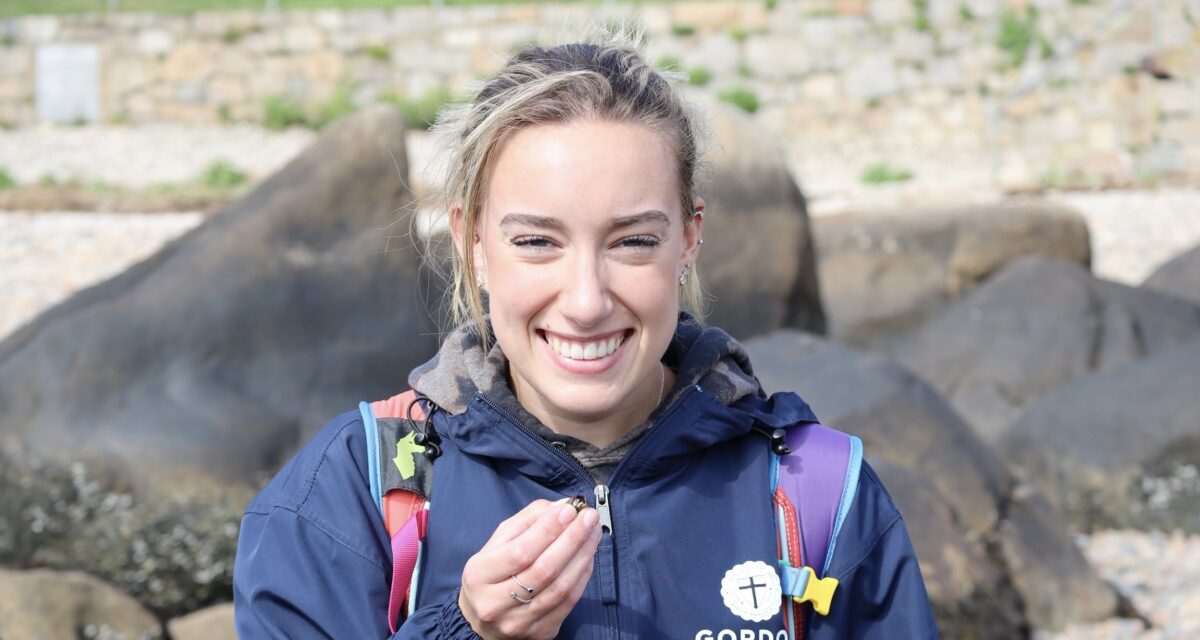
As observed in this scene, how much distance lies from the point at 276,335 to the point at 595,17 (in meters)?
3.86

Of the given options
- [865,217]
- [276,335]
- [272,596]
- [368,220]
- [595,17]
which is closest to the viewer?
[272,596]

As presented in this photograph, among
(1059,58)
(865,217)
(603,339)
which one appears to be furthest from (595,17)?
(1059,58)

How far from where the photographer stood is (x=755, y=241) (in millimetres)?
7441

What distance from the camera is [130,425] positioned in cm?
529

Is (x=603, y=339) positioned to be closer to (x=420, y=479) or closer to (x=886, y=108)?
(x=420, y=479)

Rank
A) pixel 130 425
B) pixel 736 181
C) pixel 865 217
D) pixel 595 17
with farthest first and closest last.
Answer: pixel 865 217, pixel 736 181, pixel 130 425, pixel 595 17

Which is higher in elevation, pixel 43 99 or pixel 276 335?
pixel 276 335

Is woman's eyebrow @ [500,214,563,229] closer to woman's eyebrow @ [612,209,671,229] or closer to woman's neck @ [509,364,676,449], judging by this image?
woman's eyebrow @ [612,209,671,229]

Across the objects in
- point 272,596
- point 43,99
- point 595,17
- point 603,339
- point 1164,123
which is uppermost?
point 595,17

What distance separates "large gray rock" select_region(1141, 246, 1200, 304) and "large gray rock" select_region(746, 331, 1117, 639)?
15.4 feet

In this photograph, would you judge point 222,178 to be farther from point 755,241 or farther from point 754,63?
point 754,63

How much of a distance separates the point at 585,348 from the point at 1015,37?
1943 cm

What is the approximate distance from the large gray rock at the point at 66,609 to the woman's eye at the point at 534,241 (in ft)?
11.0

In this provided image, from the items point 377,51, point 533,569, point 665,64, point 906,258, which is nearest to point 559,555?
point 533,569
